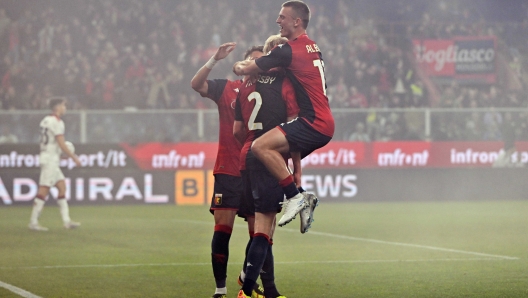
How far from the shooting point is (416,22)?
2798 cm

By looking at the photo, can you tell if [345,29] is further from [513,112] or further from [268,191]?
[268,191]

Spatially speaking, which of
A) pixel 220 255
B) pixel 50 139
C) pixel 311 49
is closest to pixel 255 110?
pixel 311 49

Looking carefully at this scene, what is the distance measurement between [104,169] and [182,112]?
237 cm

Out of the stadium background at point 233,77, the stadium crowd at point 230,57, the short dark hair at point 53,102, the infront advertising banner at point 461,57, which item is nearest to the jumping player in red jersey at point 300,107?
the short dark hair at point 53,102

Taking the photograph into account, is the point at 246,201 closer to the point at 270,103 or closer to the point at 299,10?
the point at 270,103

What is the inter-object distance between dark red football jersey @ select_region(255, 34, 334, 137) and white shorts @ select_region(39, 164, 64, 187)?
941 cm

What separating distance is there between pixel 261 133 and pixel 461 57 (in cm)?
2152

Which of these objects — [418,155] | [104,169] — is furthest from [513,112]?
[104,169]

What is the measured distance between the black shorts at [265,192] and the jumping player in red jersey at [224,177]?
65 cm

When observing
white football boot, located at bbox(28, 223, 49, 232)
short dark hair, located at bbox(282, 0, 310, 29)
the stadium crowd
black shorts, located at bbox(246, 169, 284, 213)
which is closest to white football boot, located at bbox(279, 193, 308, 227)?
black shorts, located at bbox(246, 169, 284, 213)

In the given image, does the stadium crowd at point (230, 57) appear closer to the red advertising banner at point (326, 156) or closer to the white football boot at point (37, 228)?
the red advertising banner at point (326, 156)

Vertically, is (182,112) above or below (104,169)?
above

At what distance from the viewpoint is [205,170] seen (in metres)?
20.9

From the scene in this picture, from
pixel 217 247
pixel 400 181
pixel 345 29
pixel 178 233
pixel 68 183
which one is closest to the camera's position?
pixel 217 247
